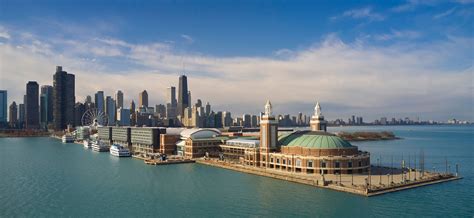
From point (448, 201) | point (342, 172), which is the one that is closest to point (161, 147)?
point (342, 172)

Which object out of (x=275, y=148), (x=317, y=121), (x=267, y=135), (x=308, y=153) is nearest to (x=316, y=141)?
(x=308, y=153)

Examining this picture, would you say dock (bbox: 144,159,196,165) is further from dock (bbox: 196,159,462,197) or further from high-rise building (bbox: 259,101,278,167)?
dock (bbox: 196,159,462,197)

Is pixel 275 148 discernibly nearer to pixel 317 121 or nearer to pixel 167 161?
pixel 317 121

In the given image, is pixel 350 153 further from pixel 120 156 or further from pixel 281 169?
pixel 120 156

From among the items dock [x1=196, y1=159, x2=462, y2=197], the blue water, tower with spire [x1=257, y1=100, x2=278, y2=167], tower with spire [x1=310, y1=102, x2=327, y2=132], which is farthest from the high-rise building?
tower with spire [x1=310, y1=102, x2=327, y2=132]

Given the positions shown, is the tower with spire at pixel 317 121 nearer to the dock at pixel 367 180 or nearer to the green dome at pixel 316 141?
the green dome at pixel 316 141

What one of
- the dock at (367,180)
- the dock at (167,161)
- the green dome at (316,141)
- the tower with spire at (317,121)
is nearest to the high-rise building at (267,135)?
the green dome at (316,141)
